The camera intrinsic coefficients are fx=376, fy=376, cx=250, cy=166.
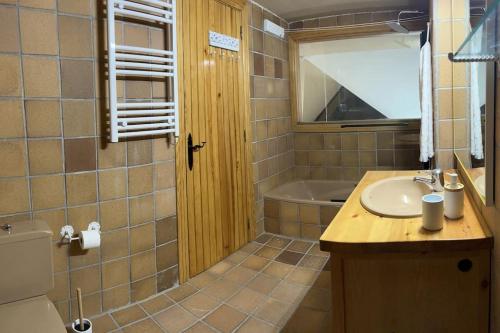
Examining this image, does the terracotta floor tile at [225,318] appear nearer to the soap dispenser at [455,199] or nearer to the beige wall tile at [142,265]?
the beige wall tile at [142,265]

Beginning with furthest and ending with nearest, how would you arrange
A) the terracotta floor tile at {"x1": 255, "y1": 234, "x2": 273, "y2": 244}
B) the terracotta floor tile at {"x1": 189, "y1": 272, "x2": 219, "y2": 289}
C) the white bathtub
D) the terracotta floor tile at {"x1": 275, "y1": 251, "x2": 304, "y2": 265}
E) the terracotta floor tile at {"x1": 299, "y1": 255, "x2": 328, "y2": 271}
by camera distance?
the white bathtub < the terracotta floor tile at {"x1": 255, "y1": 234, "x2": 273, "y2": 244} < the terracotta floor tile at {"x1": 275, "y1": 251, "x2": 304, "y2": 265} < the terracotta floor tile at {"x1": 299, "y1": 255, "x2": 328, "y2": 271} < the terracotta floor tile at {"x1": 189, "y1": 272, "x2": 219, "y2": 289}

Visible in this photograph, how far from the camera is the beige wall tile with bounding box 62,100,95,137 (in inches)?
80.4

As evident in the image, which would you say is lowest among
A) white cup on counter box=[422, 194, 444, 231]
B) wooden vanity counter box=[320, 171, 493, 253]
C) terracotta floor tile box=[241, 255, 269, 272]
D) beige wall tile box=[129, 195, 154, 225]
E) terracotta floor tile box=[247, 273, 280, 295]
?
terracotta floor tile box=[247, 273, 280, 295]

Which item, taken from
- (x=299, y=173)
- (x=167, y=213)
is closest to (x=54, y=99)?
(x=167, y=213)

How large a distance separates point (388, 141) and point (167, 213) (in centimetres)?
262

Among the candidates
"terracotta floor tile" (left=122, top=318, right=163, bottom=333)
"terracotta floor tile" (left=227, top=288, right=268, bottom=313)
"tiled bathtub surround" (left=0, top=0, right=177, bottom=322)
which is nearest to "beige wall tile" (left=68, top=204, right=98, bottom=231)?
"tiled bathtub surround" (left=0, top=0, right=177, bottom=322)

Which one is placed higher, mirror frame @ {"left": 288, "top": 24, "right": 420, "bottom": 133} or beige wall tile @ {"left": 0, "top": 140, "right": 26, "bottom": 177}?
mirror frame @ {"left": 288, "top": 24, "right": 420, "bottom": 133}

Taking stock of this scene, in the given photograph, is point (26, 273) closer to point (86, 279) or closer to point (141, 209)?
point (86, 279)

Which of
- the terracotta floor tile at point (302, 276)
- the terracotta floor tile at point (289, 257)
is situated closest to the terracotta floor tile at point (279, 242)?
the terracotta floor tile at point (289, 257)

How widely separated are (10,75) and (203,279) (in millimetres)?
1757

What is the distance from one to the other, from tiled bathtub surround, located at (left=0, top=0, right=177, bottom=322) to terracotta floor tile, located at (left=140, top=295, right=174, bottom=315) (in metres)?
0.07

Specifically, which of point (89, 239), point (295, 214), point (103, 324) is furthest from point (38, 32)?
point (295, 214)

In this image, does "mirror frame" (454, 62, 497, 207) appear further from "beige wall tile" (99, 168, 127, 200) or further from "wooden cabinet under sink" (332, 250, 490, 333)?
"beige wall tile" (99, 168, 127, 200)

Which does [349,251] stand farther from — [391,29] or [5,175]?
[391,29]
